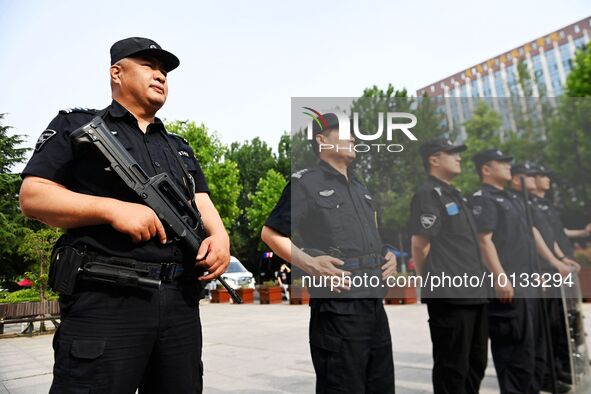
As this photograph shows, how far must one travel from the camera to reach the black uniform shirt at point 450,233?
256 cm

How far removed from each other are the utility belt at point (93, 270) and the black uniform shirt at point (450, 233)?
157 centimetres

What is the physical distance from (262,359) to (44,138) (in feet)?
14.8

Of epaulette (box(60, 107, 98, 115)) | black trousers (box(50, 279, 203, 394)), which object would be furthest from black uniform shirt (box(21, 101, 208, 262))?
black trousers (box(50, 279, 203, 394))

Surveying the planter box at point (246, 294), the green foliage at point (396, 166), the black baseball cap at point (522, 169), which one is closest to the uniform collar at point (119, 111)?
the green foliage at point (396, 166)

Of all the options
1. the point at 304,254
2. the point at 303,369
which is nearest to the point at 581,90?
the point at 303,369

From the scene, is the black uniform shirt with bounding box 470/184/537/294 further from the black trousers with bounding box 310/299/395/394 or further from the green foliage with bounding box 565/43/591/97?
the green foliage with bounding box 565/43/591/97

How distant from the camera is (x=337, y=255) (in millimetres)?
2439

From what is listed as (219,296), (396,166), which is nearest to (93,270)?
(396,166)

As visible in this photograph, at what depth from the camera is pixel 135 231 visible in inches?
64.7

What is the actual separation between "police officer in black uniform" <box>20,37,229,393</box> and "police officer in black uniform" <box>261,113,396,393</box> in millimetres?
626

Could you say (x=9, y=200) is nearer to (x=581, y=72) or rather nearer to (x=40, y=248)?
(x=40, y=248)

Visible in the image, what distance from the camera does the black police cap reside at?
8.68ft

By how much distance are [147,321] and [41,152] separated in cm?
79

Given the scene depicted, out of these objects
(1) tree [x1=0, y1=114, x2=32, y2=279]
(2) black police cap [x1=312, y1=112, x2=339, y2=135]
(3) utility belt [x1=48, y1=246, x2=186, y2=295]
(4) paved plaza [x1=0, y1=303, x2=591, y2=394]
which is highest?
(1) tree [x1=0, y1=114, x2=32, y2=279]
